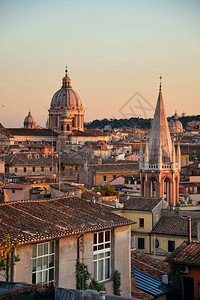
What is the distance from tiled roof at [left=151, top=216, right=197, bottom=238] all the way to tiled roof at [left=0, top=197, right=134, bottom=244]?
32.3 feet

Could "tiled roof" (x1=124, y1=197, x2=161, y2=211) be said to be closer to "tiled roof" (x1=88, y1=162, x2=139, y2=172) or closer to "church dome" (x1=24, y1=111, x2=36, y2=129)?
"tiled roof" (x1=88, y1=162, x2=139, y2=172)

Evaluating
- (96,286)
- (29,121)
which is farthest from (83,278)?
(29,121)

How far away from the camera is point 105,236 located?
38.1ft

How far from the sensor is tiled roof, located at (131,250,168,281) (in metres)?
13.8

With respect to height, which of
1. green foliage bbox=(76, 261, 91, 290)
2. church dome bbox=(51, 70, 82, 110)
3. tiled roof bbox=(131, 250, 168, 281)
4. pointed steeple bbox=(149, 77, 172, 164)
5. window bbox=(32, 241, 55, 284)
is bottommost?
tiled roof bbox=(131, 250, 168, 281)

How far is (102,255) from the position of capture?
11.5m

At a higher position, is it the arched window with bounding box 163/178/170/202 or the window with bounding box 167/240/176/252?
the arched window with bounding box 163/178/170/202

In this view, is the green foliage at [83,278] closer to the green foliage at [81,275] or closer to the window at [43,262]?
the green foliage at [81,275]

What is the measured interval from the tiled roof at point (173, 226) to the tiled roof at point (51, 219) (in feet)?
32.3

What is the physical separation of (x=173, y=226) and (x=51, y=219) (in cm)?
1219

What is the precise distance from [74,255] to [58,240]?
1.84ft

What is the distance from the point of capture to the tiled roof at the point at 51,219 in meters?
10.1

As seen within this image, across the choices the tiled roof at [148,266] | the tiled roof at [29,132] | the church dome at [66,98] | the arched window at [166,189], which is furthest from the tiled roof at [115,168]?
the church dome at [66,98]

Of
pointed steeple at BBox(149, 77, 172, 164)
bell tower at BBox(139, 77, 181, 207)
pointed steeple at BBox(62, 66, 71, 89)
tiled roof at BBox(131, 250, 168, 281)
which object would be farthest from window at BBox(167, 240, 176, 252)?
pointed steeple at BBox(62, 66, 71, 89)
